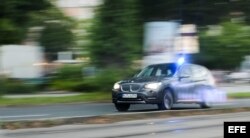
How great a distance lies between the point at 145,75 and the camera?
62.4ft

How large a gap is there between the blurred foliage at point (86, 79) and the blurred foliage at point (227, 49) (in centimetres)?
767

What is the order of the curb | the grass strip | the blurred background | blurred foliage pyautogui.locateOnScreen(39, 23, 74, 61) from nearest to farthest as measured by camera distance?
the curb, the grass strip, the blurred background, blurred foliage pyautogui.locateOnScreen(39, 23, 74, 61)

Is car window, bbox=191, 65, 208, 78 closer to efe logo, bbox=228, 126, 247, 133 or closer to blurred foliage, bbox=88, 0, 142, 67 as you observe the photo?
blurred foliage, bbox=88, 0, 142, 67

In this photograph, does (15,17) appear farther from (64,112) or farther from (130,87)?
(130,87)

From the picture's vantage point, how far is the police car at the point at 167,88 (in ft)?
59.0

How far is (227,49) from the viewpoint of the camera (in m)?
43.4

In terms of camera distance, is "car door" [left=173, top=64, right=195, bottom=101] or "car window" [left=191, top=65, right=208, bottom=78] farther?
"car window" [left=191, top=65, right=208, bottom=78]

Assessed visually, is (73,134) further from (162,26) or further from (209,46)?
(209,46)

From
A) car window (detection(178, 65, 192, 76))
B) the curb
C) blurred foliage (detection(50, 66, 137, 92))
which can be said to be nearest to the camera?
the curb

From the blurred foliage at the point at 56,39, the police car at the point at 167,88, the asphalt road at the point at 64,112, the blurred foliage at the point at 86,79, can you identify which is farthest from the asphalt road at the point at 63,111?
the blurred foliage at the point at 56,39

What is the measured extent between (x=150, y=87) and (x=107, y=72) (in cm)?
822

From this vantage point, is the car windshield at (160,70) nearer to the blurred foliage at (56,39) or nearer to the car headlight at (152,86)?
the car headlight at (152,86)

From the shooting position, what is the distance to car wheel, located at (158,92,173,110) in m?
18.2

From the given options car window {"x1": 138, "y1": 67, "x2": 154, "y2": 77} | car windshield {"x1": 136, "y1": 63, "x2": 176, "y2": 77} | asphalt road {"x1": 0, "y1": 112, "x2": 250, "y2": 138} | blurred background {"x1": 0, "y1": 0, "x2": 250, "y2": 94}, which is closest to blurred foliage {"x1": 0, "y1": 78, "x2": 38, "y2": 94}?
blurred background {"x1": 0, "y1": 0, "x2": 250, "y2": 94}
